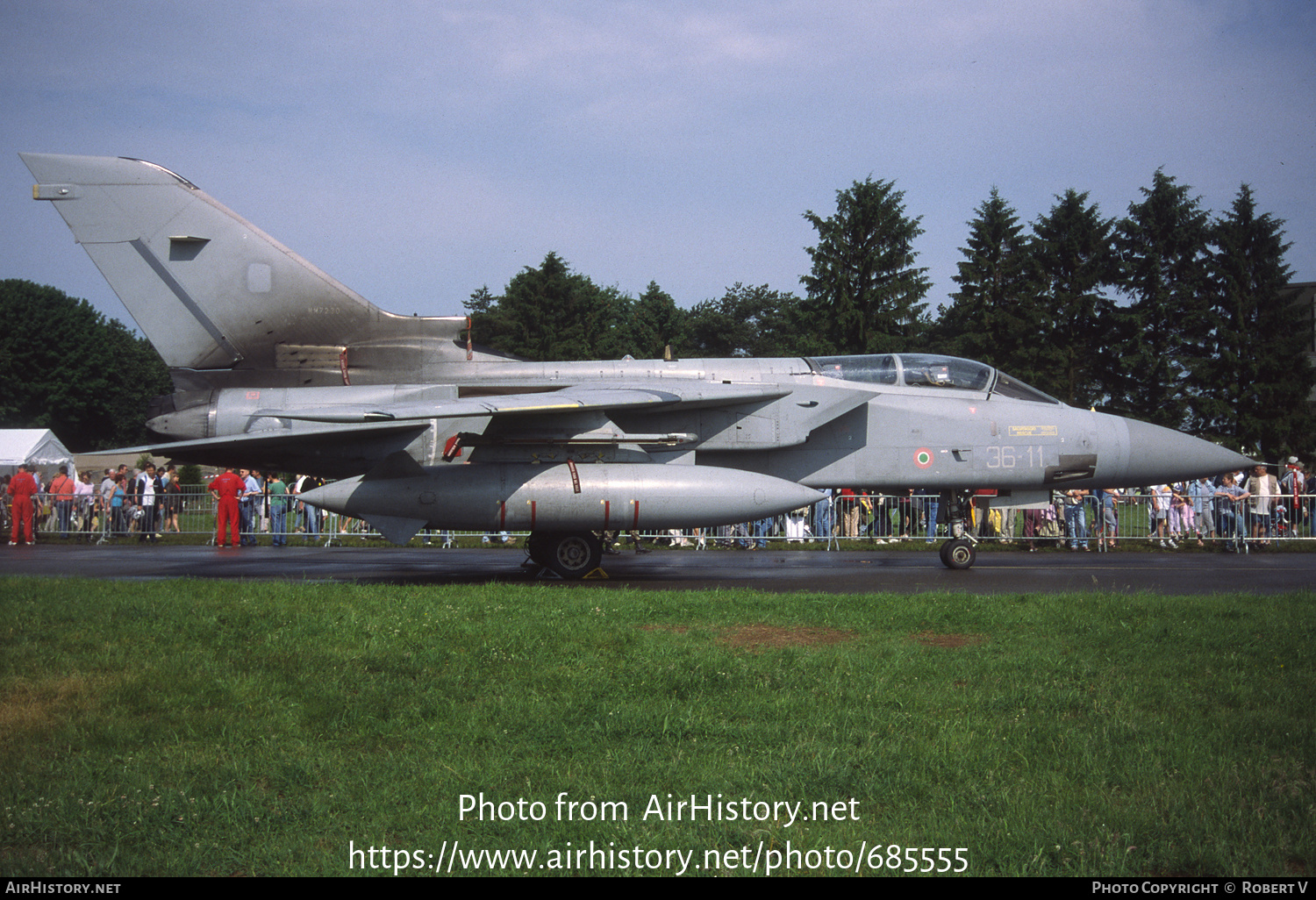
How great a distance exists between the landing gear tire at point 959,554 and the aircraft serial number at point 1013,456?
4.42 ft

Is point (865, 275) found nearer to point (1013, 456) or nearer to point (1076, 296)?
point (1076, 296)

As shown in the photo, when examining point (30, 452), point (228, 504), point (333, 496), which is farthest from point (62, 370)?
point (333, 496)

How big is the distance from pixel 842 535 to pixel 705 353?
49.6m

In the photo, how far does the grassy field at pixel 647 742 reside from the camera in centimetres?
351

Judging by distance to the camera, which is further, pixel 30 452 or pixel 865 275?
pixel 865 275

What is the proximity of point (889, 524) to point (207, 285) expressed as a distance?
14.6m

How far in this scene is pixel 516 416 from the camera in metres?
11.9

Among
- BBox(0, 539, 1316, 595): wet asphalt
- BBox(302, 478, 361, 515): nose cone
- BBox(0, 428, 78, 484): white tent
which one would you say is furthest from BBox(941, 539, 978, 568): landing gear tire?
→ BBox(0, 428, 78, 484): white tent

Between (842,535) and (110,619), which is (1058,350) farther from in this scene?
(110,619)

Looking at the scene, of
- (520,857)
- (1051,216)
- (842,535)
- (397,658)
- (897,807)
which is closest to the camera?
(520,857)

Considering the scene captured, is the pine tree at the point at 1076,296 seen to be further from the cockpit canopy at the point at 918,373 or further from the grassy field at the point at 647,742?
the grassy field at the point at 647,742

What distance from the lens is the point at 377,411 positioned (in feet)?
35.5

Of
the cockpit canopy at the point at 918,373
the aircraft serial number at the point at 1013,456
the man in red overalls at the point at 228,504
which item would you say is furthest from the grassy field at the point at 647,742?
the man in red overalls at the point at 228,504

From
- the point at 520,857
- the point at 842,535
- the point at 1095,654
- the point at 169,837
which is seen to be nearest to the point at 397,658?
the point at 169,837
